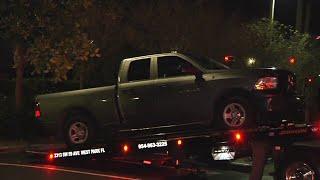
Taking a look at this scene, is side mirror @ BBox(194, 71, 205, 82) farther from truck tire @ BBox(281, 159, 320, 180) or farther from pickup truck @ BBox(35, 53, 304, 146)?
truck tire @ BBox(281, 159, 320, 180)

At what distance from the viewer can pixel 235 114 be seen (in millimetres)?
10609

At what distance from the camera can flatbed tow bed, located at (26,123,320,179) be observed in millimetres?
9781

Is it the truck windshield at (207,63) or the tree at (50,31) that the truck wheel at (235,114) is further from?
the tree at (50,31)

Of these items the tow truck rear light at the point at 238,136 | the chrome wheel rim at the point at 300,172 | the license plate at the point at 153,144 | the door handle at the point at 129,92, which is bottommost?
the chrome wheel rim at the point at 300,172

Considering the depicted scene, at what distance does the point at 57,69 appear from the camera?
1828cm

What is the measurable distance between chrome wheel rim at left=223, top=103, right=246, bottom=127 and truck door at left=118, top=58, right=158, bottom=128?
133 cm

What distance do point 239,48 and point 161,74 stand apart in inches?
677

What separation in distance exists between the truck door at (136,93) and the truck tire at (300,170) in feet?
8.35

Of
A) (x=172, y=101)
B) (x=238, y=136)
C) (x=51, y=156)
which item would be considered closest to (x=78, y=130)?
(x=51, y=156)

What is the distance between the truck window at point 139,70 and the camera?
11.5 meters

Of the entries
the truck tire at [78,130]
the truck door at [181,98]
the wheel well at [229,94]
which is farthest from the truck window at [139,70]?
the wheel well at [229,94]

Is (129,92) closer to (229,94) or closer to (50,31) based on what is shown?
(229,94)

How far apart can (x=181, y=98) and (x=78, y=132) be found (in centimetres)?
220

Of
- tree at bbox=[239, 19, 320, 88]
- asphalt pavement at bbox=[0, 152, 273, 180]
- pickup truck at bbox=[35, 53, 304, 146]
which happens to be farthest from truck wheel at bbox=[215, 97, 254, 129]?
tree at bbox=[239, 19, 320, 88]
